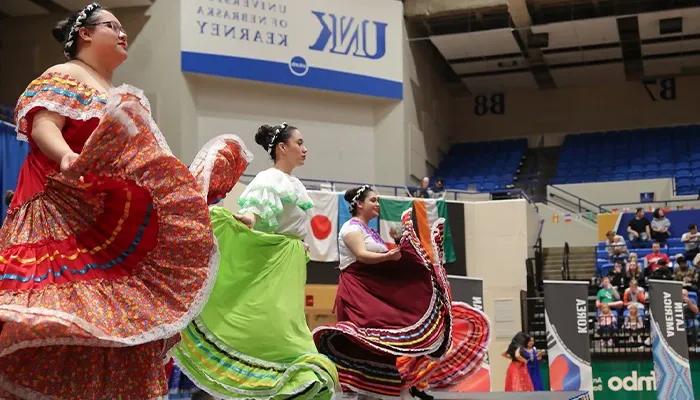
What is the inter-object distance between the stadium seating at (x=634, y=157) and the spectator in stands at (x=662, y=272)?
19.8ft

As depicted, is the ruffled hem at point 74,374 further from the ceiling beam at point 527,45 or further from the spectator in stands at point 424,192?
the ceiling beam at point 527,45

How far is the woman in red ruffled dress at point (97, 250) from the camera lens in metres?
2.34

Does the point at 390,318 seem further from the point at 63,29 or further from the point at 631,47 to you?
the point at 631,47

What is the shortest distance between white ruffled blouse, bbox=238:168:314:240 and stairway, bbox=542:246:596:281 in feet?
39.6

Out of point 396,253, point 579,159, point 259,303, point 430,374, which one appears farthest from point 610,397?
point 579,159

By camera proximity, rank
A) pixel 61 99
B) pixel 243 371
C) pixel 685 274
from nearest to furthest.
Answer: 1. pixel 61 99
2. pixel 243 371
3. pixel 685 274

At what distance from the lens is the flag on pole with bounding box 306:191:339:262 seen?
40.7 feet

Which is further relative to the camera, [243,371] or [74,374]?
[243,371]

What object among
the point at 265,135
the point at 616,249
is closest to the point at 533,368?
the point at 616,249

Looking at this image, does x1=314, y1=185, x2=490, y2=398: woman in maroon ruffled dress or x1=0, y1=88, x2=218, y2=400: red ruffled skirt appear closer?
x1=0, y1=88, x2=218, y2=400: red ruffled skirt

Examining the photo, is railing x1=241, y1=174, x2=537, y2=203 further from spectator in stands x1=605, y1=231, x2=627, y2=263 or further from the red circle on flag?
spectator in stands x1=605, y1=231, x2=627, y2=263

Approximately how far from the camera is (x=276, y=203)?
13.6 feet

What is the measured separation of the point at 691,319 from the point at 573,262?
628cm

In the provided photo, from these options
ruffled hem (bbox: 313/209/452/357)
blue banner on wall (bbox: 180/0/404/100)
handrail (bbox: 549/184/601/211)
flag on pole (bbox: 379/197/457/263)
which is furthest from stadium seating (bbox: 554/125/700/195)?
ruffled hem (bbox: 313/209/452/357)
